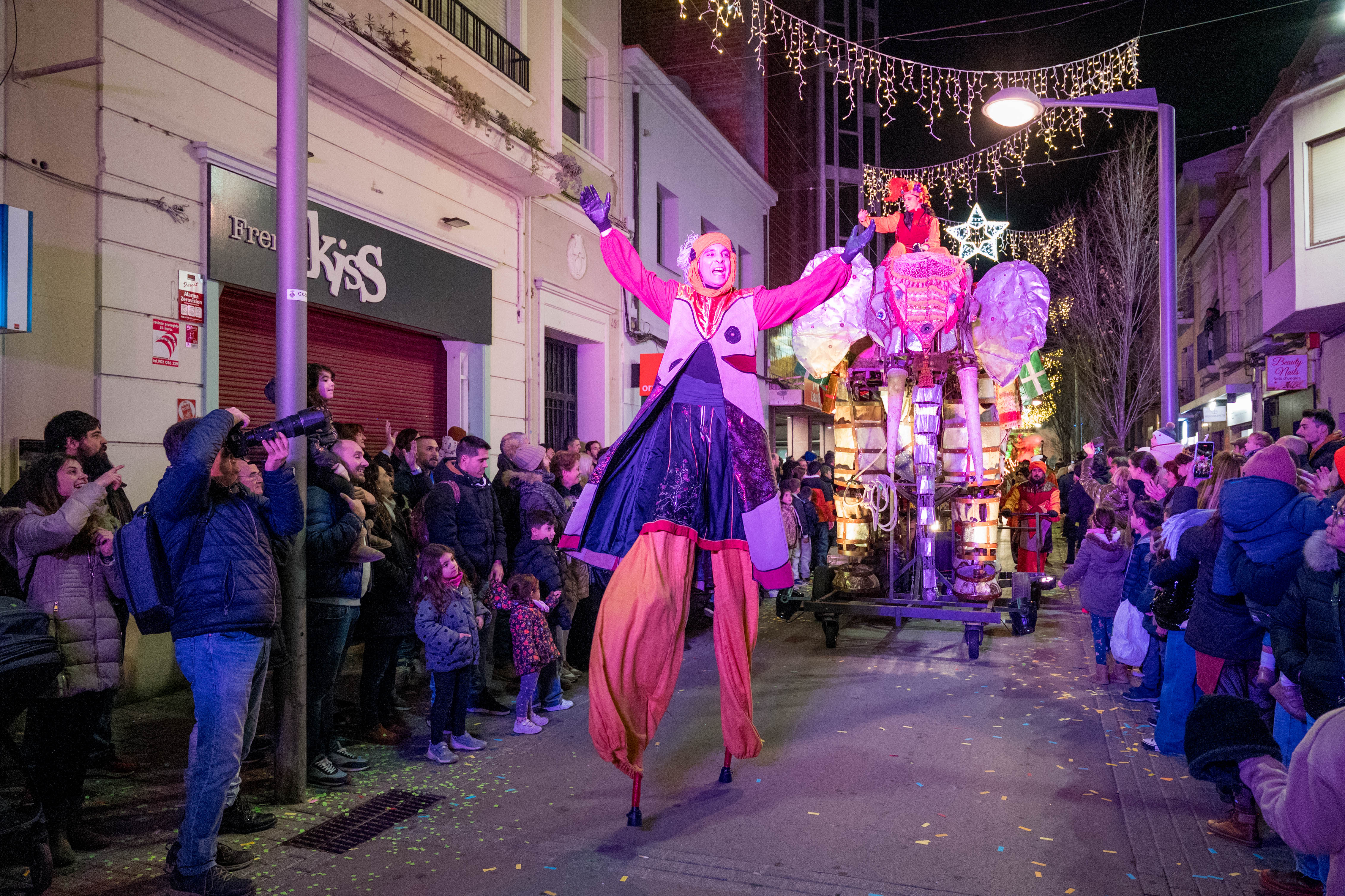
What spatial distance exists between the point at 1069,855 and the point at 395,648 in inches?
154

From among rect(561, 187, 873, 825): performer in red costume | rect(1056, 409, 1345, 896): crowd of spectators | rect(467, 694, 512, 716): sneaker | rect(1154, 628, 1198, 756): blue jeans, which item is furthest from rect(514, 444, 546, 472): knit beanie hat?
rect(1154, 628, 1198, 756): blue jeans

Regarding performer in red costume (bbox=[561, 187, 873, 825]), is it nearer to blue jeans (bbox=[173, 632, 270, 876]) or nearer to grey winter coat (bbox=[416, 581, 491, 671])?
grey winter coat (bbox=[416, 581, 491, 671])

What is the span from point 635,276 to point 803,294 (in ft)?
2.99

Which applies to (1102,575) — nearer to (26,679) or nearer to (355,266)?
(26,679)

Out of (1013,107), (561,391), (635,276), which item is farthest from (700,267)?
(561,391)

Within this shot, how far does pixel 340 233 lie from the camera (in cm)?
831

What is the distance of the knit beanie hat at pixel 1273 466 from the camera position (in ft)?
13.0

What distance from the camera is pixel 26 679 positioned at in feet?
11.0

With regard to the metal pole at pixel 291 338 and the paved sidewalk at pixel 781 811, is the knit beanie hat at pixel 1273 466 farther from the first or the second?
the metal pole at pixel 291 338

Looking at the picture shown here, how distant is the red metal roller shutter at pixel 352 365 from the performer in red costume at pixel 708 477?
11.0ft

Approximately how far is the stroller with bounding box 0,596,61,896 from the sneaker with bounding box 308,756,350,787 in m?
1.24

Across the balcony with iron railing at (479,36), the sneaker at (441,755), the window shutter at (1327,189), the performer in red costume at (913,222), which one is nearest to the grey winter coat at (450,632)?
the sneaker at (441,755)

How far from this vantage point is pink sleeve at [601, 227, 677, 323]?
4.84 m

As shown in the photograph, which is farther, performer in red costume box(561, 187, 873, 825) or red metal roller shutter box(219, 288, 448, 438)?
red metal roller shutter box(219, 288, 448, 438)
